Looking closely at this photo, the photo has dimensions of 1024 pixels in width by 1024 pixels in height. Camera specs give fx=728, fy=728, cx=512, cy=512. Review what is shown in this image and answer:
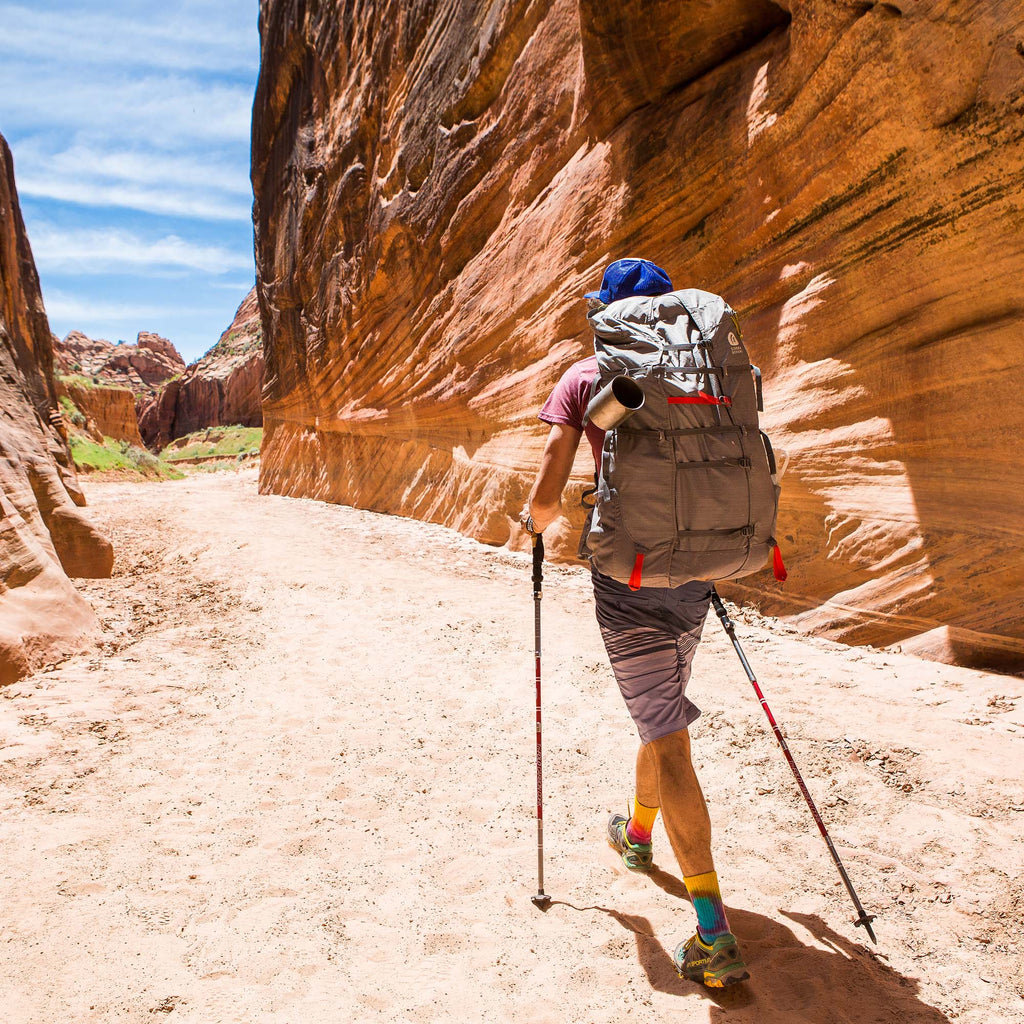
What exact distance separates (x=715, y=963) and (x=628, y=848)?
2.17 feet

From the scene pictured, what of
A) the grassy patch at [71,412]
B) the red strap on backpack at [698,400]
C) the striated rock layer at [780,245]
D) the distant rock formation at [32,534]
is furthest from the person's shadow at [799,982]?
the grassy patch at [71,412]

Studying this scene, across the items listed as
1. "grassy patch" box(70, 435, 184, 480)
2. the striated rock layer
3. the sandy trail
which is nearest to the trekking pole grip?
the sandy trail

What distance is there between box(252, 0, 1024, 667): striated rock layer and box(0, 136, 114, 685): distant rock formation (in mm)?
4125

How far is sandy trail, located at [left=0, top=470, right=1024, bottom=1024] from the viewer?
1.99 m

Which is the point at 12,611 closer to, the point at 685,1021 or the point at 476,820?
the point at 476,820

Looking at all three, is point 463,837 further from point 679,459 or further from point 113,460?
point 113,460

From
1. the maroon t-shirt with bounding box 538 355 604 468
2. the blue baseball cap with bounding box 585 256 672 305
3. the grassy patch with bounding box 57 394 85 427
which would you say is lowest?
the maroon t-shirt with bounding box 538 355 604 468

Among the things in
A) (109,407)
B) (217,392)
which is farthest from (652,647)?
(217,392)

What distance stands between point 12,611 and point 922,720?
16.9ft

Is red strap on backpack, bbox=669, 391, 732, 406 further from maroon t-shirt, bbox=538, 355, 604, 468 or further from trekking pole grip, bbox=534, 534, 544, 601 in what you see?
trekking pole grip, bbox=534, 534, 544, 601

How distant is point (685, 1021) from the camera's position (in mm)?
1866

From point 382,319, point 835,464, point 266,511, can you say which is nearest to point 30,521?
point 835,464

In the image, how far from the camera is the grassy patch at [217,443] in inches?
1597

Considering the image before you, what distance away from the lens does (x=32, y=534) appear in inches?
204
